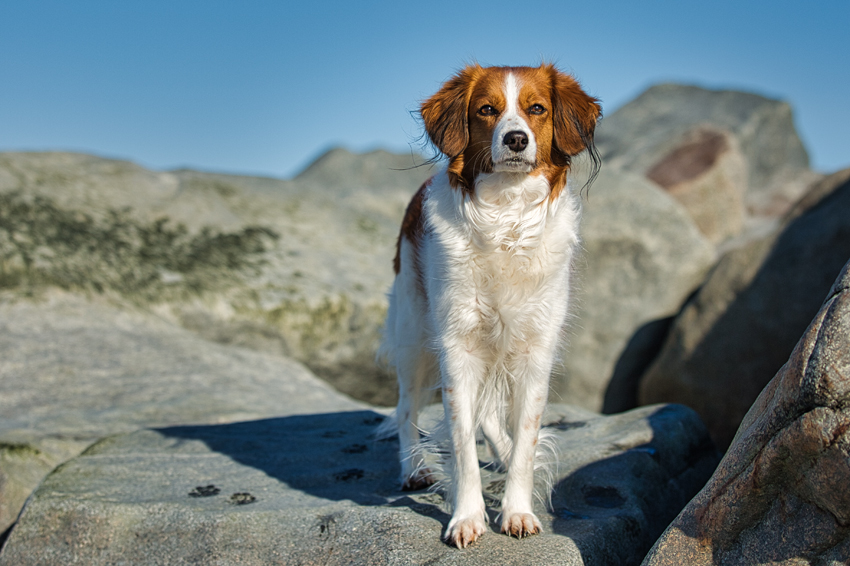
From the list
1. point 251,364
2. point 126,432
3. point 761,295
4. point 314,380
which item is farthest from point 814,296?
point 126,432

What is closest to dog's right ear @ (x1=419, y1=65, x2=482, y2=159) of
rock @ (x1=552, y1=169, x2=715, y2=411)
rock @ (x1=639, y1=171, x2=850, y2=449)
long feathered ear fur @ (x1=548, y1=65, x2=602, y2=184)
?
long feathered ear fur @ (x1=548, y1=65, x2=602, y2=184)

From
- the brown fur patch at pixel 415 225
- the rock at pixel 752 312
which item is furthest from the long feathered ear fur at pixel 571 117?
the rock at pixel 752 312

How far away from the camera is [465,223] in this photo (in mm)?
3611

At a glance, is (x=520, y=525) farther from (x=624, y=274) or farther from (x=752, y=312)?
(x=624, y=274)

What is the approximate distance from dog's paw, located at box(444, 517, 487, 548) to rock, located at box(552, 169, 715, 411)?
5959 millimetres

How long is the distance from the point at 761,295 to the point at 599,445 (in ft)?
11.9

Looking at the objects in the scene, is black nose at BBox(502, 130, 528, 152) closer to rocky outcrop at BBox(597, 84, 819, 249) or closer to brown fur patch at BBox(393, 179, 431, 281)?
brown fur patch at BBox(393, 179, 431, 281)

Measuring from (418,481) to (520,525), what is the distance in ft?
3.14

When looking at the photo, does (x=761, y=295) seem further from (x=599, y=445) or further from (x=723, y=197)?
(x=723, y=197)

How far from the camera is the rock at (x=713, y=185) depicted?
39.0 feet

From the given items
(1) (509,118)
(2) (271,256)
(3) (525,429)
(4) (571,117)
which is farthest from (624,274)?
(1) (509,118)

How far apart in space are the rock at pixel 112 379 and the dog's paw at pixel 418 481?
6.35 ft

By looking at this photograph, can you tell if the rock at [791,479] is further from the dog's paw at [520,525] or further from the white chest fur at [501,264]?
the white chest fur at [501,264]

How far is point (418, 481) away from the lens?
421 centimetres
